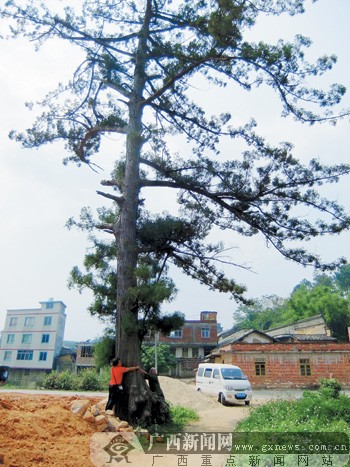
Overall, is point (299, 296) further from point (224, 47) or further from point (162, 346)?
point (224, 47)

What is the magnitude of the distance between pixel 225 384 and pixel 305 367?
12820mm

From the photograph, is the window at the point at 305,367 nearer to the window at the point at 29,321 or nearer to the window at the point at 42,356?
the window at the point at 42,356

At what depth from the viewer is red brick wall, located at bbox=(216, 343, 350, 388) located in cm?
2433

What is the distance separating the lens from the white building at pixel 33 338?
41719 mm

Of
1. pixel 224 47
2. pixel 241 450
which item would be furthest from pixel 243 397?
pixel 224 47

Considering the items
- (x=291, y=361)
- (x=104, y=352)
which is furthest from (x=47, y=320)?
(x=104, y=352)

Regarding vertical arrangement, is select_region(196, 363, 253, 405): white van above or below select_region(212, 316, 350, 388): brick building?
below

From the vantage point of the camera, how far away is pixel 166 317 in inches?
347

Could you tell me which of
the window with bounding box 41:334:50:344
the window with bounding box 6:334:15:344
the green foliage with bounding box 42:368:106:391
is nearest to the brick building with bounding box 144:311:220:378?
the window with bounding box 41:334:50:344

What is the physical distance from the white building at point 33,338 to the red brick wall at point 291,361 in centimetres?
2410

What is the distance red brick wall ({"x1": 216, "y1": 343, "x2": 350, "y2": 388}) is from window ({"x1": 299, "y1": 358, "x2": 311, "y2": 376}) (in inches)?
6.1

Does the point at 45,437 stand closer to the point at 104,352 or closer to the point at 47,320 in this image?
the point at 104,352

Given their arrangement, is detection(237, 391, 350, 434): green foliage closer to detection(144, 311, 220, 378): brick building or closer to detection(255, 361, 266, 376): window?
detection(255, 361, 266, 376): window

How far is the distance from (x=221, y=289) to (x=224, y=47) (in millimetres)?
5597
